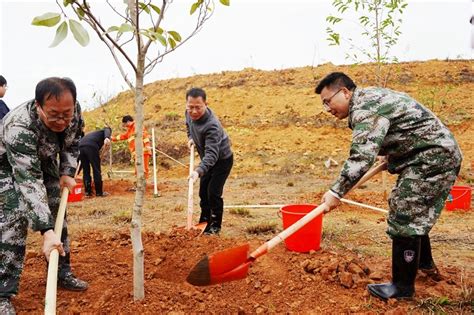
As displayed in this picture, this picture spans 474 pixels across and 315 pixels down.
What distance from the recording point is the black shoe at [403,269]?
113 inches

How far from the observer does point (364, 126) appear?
2.69 metres

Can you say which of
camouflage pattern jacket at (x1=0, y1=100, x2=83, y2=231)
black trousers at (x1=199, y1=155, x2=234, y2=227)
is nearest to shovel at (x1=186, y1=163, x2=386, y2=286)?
camouflage pattern jacket at (x1=0, y1=100, x2=83, y2=231)

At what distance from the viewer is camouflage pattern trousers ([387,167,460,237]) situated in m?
2.83

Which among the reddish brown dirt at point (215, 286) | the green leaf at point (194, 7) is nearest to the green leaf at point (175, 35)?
the green leaf at point (194, 7)

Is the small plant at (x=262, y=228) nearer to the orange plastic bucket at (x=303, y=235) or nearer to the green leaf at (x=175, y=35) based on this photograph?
the orange plastic bucket at (x=303, y=235)

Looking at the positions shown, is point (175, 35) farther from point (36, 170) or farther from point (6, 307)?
point (6, 307)

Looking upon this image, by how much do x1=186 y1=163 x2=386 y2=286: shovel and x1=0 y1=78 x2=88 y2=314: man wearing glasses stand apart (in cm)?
83

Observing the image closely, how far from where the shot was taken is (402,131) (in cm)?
282

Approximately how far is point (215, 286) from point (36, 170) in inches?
60.9

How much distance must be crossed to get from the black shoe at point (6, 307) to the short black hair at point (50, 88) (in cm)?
127

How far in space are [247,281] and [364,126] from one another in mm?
1501

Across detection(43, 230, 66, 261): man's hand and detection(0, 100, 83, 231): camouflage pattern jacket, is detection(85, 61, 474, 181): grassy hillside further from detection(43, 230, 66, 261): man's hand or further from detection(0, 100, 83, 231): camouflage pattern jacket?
detection(43, 230, 66, 261): man's hand

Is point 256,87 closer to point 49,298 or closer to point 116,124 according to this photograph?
point 116,124

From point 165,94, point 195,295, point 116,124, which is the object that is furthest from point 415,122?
point 165,94
